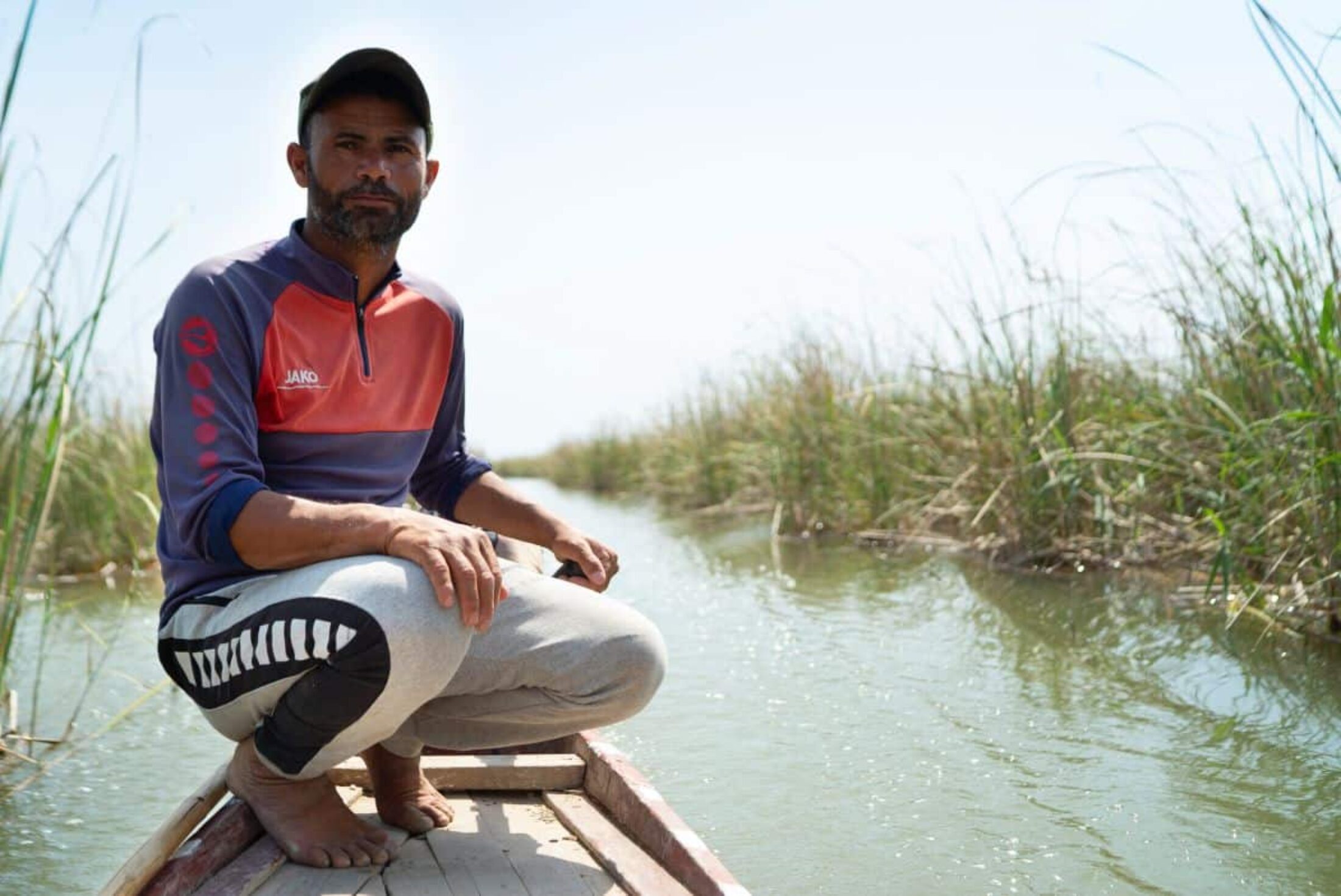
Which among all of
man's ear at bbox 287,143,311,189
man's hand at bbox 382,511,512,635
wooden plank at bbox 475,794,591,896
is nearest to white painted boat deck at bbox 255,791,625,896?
wooden plank at bbox 475,794,591,896

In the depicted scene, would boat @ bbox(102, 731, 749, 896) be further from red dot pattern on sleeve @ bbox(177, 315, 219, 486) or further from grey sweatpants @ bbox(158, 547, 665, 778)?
red dot pattern on sleeve @ bbox(177, 315, 219, 486)

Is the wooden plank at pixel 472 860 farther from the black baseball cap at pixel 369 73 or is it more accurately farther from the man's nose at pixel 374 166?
the black baseball cap at pixel 369 73

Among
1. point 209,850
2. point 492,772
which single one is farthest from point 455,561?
point 492,772

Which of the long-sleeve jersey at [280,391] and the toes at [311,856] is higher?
the long-sleeve jersey at [280,391]

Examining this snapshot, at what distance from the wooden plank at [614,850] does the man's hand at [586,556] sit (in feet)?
1.19

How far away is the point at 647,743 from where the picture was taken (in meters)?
3.14

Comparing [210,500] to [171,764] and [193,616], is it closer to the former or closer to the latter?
[193,616]

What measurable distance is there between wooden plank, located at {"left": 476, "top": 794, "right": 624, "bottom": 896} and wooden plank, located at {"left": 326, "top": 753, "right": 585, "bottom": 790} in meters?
0.03

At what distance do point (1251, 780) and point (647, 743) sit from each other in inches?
54.3

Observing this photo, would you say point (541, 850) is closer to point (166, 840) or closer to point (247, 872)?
point (247, 872)

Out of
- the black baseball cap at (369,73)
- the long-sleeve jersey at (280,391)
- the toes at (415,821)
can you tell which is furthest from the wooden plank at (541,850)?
the black baseball cap at (369,73)

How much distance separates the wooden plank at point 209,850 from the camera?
5.39ft

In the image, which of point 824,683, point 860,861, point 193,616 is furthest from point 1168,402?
point 193,616

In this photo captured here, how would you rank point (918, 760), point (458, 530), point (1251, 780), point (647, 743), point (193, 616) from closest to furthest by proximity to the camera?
1. point (458, 530)
2. point (193, 616)
3. point (1251, 780)
4. point (918, 760)
5. point (647, 743)
